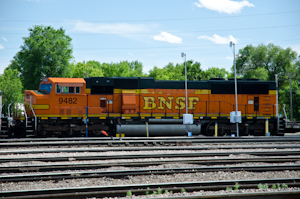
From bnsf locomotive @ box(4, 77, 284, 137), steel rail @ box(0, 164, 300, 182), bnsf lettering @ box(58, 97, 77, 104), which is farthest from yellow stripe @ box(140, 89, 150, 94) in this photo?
steel rail @ box(0, 164, 300, 182)

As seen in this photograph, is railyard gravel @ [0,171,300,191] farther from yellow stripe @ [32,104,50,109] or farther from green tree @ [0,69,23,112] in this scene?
green tree @ [0,69,23,112]

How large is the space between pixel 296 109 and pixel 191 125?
99.9ft

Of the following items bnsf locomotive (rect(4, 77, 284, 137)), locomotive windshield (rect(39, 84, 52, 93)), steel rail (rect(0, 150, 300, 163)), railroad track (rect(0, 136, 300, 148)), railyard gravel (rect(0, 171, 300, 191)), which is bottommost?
railyard gravel (rect(0, 171, 300, 191))

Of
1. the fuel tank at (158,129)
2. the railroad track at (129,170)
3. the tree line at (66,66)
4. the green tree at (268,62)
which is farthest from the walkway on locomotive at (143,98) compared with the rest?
the green tree at (268,62)

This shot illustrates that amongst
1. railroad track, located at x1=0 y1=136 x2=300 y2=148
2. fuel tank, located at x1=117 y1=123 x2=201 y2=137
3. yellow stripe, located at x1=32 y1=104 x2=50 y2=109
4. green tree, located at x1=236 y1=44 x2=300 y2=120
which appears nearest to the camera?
railroad track, located at x1=0 y1=136 x2=300 y2=148

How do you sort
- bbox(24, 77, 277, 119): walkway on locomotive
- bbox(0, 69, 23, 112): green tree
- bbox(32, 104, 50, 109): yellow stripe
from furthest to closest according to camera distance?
bbox(0, 69, 23, 112): green tree, bbox(24, 77, 277, 119): walkway on locomotive, bbox(32, 104, 50, 109): yellow stripe

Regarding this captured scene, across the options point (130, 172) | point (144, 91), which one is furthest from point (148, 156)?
point (144, 91)

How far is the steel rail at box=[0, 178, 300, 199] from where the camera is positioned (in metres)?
5.51

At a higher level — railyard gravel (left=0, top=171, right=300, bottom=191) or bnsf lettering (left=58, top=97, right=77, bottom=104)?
bnsf lettering (left=58, top=97, right=77, bottom=104)

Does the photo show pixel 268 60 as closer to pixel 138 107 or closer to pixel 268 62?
pixel 268 62

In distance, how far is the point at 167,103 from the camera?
16359mm

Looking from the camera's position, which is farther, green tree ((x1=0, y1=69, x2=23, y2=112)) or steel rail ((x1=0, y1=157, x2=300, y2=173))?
green tree ((x1=0, y1=69, x2=23, y2=112))

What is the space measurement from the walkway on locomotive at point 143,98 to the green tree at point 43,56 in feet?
71.4

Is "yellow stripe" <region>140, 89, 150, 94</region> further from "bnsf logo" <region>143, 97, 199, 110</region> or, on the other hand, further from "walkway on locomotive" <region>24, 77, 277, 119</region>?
"bnsf logo" <region>143, 97, 199, 110</region>
